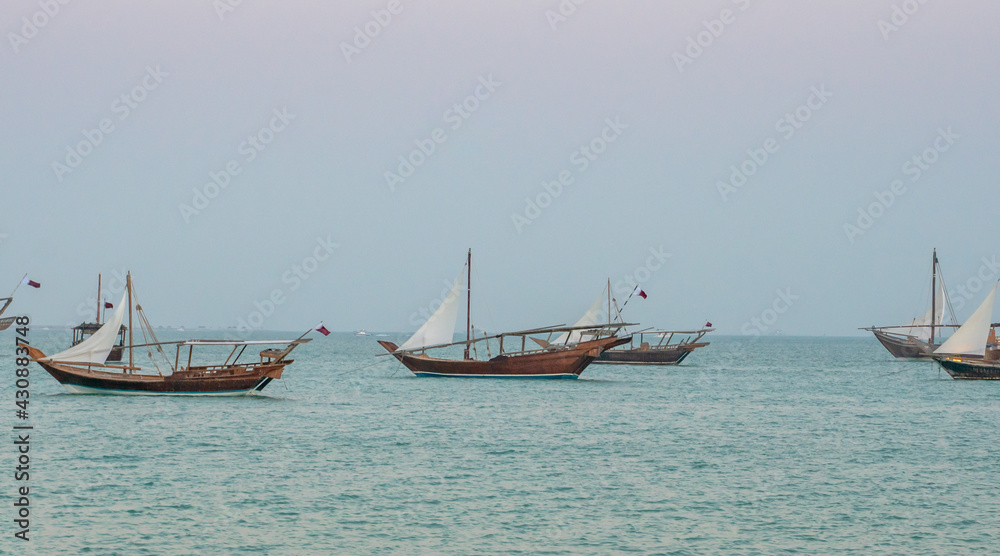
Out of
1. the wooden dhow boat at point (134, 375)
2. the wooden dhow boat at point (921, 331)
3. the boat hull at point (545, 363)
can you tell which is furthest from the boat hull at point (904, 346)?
the wooden dhow boat at point (134, 375)

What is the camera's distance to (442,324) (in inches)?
2645

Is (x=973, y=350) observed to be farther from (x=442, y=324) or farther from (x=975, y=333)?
(x=442, y=324)

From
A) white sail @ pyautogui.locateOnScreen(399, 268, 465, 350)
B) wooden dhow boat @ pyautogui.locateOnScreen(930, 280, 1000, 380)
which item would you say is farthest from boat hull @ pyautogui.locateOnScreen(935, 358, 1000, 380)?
white sail @ pyautogui.locateOnScreen(399, 268, 465, 350)

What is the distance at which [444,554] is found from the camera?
19.9 meters

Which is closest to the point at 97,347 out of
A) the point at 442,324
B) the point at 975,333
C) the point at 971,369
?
the point at 442,324

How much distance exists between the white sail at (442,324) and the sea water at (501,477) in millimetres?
15666

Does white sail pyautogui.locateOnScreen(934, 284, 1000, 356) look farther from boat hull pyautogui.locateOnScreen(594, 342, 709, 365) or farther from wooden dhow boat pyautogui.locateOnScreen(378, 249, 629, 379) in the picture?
boat hull pyautogui.locateOnScreen(594, 342, 709, 365)

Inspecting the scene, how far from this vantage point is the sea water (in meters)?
21.1

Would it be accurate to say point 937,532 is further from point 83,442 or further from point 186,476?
point 83,442

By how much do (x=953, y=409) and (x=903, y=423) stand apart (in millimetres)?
8413

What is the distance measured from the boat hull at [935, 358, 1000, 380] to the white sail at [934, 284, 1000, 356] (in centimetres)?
130

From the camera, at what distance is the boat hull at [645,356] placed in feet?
328

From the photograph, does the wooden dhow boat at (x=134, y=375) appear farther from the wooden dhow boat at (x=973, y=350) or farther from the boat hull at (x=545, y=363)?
the wooden dhow boat at (x=973, y=350)

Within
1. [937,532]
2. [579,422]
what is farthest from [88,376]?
[937,532]
